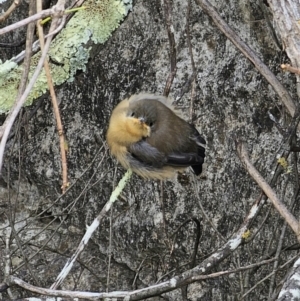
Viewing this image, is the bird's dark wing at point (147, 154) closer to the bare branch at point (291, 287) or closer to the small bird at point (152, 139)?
the small bird at point (152, 139)

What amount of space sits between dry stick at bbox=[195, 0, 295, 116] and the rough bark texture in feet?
0.78

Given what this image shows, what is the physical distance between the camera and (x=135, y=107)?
8.49 ft

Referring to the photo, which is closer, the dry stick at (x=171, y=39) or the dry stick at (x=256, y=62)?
the dry stick at (x=256, y=62)

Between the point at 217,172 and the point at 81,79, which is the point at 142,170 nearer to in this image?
the point at 217,172

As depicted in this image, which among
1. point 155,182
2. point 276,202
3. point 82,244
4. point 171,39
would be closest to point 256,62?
point 171,39

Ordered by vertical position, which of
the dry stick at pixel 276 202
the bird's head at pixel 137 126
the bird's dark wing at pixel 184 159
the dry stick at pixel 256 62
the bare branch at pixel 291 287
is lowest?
the bare branch at pixel 291 287

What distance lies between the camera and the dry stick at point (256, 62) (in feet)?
6.92

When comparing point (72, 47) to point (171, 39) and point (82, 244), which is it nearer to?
point (171, 39)

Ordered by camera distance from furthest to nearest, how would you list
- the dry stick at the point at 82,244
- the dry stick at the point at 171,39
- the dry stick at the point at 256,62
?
the dry stick at the point at 171,39 < the dry stick at the point at 256,62 < the dry stick at the point at 82,244

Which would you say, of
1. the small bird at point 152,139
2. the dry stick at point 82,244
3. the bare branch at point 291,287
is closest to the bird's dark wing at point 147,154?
the small bird at point 152,139

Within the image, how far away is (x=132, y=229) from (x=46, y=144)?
51 centimetres

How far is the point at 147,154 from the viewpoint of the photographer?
2607 mm

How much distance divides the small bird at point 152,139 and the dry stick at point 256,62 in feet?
1.55

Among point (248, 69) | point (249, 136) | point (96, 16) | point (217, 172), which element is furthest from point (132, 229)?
point (96, 16)
